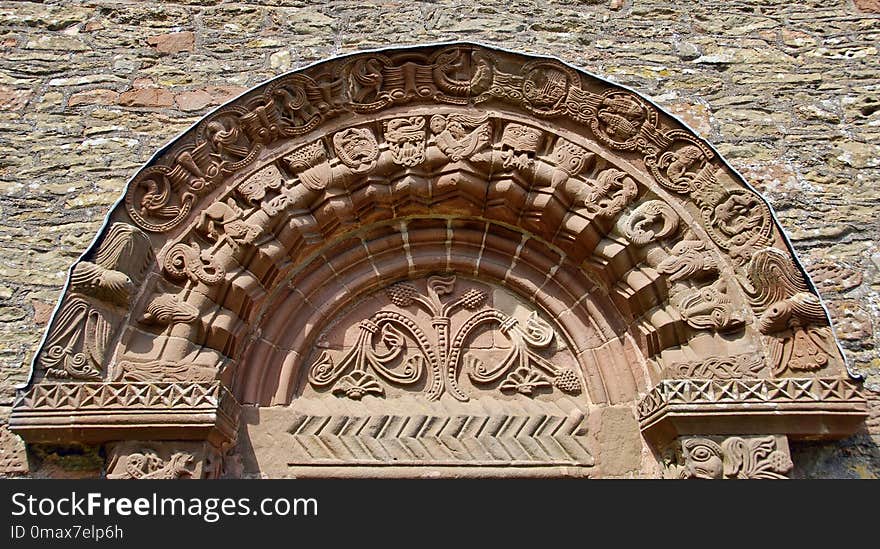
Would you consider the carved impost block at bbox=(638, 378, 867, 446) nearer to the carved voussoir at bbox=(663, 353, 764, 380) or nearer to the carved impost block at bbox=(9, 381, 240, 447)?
the carved voussoir at bbox=(663, 353, 764, 380)

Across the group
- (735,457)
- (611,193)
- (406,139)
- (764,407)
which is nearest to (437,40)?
(406,139)

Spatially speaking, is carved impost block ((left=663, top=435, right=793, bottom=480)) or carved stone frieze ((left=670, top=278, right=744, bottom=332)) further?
carved stone frieze ((left=670, top=278, right=744, bottom=332))

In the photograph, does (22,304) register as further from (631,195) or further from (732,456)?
(732,456)

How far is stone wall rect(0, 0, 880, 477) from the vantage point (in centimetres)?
457

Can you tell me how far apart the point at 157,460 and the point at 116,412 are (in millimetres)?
313

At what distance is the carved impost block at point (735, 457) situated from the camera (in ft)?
13.3

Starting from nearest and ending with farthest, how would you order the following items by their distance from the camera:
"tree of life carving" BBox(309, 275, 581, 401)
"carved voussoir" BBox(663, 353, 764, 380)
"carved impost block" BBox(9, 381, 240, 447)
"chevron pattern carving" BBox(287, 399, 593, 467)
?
"carved impost block" BBox(9, 381, 240, 447)
"carved voussoir" BBox(663, 353, 764, 380)
"chevron pattern carving" BBox(287, 399, 593, 467)
"tree of life carving" BBox(309, 275, 581, 401)

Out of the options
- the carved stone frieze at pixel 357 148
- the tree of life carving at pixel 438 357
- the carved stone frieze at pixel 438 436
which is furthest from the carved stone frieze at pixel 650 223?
the carved stone frieze at pixel 357 148

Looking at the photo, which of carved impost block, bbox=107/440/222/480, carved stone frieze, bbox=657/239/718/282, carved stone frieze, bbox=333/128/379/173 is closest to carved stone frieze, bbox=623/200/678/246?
carved stone frieze, bbox=657/239/718/282

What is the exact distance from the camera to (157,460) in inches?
160

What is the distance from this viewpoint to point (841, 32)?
17.5 feet

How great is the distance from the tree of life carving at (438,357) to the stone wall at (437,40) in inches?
61.4

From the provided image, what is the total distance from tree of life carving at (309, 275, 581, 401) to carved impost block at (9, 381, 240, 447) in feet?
2.85

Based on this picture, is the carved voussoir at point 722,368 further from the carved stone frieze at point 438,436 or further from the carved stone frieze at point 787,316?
the carved stone frieze at point 438,436
